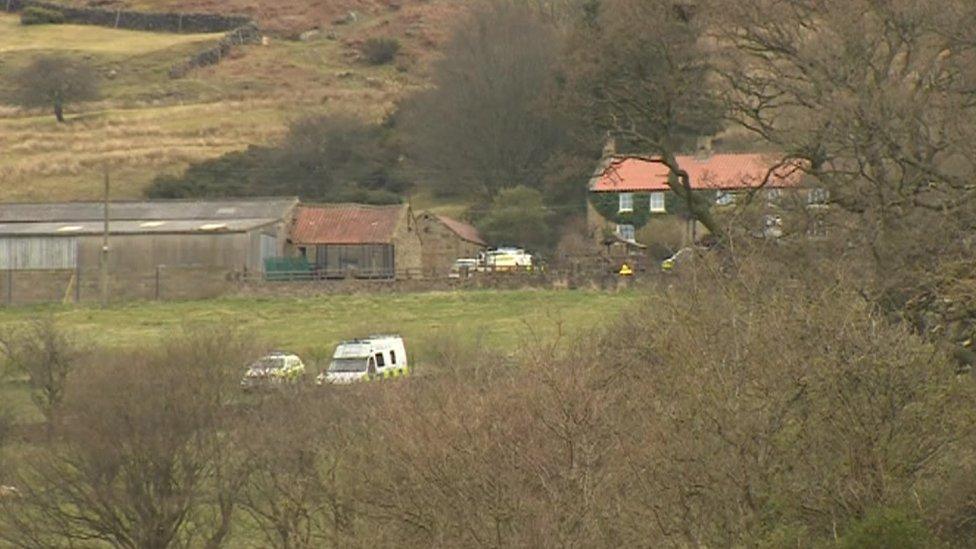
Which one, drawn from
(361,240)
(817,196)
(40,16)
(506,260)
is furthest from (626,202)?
(40,16)

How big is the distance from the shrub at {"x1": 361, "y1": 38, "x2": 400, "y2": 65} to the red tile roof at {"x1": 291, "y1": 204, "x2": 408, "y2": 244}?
43767 millimetres

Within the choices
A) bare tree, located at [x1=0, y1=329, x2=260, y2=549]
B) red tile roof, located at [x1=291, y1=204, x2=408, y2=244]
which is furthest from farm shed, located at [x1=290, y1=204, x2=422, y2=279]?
bare tree, located at [x1=0, y1=329, x2=260, y2=549]

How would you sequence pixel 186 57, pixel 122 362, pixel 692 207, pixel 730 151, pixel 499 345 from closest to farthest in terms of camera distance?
pixel 692 207, pixel 122 362, pixel 499 345, pixel 730 151, pixel 186 57

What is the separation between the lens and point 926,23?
20047 mm

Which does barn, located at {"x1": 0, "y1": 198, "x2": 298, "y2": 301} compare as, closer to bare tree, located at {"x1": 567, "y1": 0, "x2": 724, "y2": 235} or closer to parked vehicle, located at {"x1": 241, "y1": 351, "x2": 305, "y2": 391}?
parked vehicle, located at {"x1": 241, "y1": 351, "x2": 305, "y2": 391}

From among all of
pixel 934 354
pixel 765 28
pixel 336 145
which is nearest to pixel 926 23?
pixel 765 28

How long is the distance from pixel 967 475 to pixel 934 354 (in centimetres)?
110

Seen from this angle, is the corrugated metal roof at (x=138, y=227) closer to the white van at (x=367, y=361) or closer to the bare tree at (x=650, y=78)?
the white van at (x=367, y=361)

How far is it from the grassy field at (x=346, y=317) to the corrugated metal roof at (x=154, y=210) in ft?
25.7

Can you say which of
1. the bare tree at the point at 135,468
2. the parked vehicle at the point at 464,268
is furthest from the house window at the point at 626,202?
the bare tree at the point at 135,468

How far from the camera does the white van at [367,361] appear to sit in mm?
33094

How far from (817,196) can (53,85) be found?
67481 millimetres

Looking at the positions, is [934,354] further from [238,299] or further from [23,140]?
[23,140]

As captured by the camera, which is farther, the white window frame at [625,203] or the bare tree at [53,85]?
the bare tree at [53,85]
